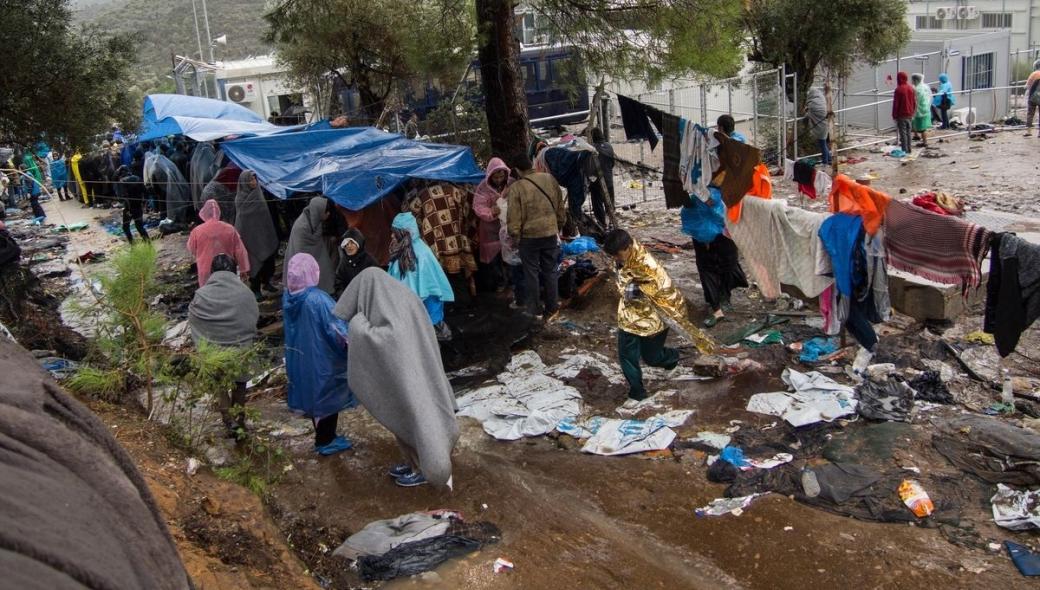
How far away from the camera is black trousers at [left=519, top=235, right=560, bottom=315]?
8.20 m

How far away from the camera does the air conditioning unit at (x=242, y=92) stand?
23.5 metres

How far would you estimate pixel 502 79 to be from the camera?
32.0ft

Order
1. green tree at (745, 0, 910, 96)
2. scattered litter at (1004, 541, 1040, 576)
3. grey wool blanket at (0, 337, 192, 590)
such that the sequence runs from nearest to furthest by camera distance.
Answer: grey wool blanket at (0, 337, 192, 590), scattered litter at (1004, 541, 1040, 576), green tree at (745, 0, 910, 96)

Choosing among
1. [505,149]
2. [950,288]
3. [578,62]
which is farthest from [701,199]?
[578,62]

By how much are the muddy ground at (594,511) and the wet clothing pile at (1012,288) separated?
85cm

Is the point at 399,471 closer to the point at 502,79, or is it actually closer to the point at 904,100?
the point at 502,79

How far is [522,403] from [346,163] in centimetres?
360

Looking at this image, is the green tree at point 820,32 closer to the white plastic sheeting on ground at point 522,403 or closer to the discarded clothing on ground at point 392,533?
the white plastic sheeting on ground at point 522,403

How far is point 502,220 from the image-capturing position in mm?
8570

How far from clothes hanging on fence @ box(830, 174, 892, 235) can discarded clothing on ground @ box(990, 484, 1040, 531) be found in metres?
1.96

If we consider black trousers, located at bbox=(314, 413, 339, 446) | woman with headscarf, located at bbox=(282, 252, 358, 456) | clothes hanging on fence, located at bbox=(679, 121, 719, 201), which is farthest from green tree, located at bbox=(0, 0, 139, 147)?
clothes hanging on fence, located at bbox=(679, 121, 719, 201)

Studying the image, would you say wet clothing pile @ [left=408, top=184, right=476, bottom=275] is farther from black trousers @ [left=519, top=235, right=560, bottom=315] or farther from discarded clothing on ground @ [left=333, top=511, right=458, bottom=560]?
discarded clothing on ground @ [left=333, top=511, right=458, bottom=560]

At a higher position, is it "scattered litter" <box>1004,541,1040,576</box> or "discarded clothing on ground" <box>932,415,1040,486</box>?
"discarded clothing on ground" <box>932,415,1040,486</box>

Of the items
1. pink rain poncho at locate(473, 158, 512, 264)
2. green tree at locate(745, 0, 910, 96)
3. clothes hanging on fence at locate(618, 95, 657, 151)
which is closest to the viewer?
pink rain poncho at locate(473, 158, 512, 264)
